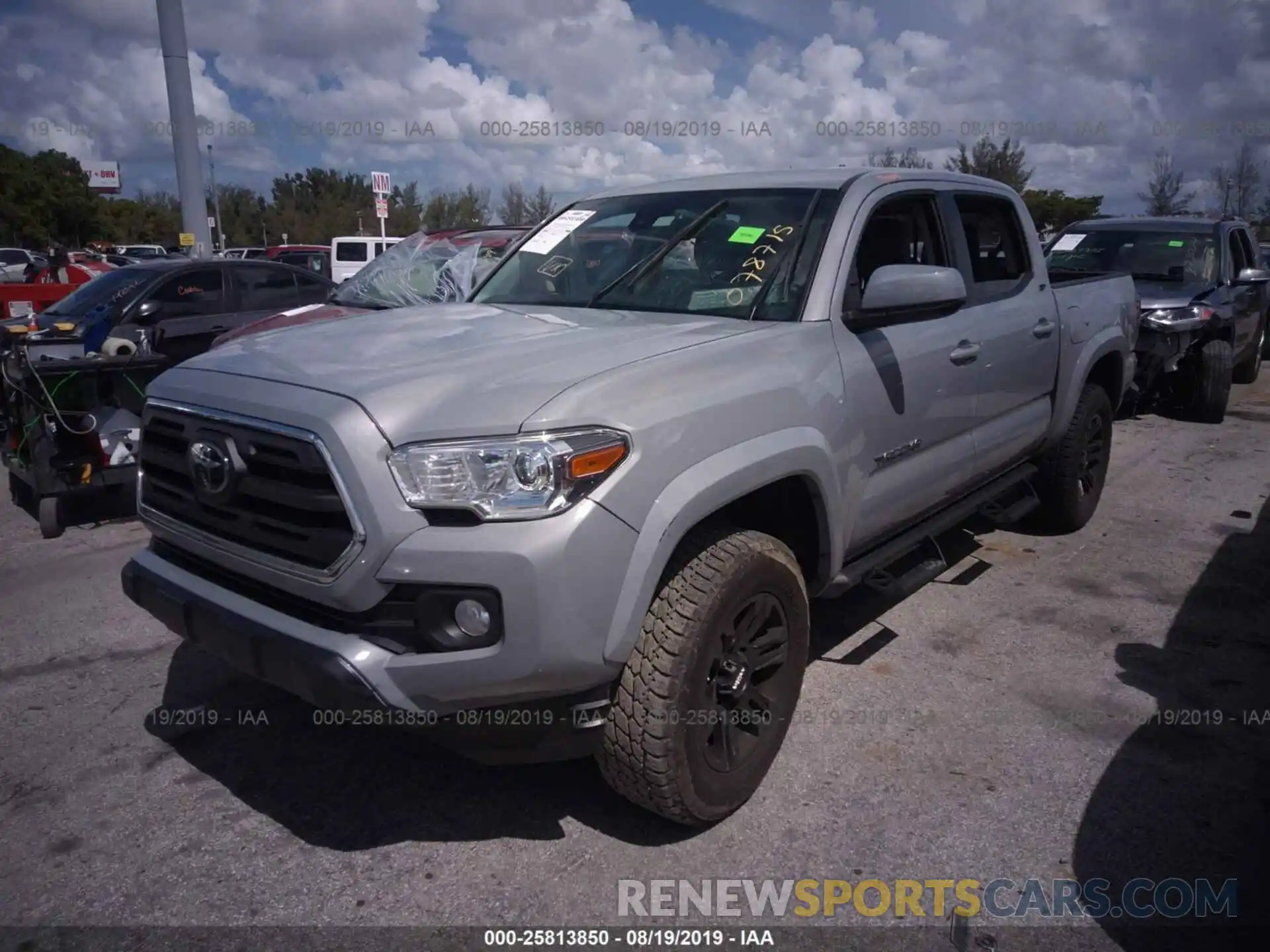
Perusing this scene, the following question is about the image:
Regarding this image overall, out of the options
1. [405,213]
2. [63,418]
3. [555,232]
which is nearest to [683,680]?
[555,232]

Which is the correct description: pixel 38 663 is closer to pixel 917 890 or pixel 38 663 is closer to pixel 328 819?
pixel 328 819

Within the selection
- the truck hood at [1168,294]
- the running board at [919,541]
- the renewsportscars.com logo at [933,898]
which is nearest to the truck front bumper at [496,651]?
the renewsportscars.com logo at [933,898]

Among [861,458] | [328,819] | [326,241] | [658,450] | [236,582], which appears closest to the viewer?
[658,450]

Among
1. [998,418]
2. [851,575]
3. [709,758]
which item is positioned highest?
[998,418]

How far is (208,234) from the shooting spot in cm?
1612

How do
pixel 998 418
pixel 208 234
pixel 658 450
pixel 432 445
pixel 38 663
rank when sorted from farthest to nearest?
pixel 208 234
pixel 998 418
pixel 38 663
pixel 658 450
pixel 432 445

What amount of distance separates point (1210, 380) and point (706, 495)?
8.41 metres

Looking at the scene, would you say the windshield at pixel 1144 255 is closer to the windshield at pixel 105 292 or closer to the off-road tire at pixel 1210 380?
the off-road tire at pixel 1210 380

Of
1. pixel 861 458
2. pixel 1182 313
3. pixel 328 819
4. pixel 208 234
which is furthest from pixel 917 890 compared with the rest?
pixel 208 234

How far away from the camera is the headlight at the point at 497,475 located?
238cm

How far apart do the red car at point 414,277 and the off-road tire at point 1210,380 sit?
20.8ft

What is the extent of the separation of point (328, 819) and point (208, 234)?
50.1 feet

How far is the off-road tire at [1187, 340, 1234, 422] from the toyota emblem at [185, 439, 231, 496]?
29.7ft

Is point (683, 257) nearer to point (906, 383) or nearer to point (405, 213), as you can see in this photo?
point (906, 383)
